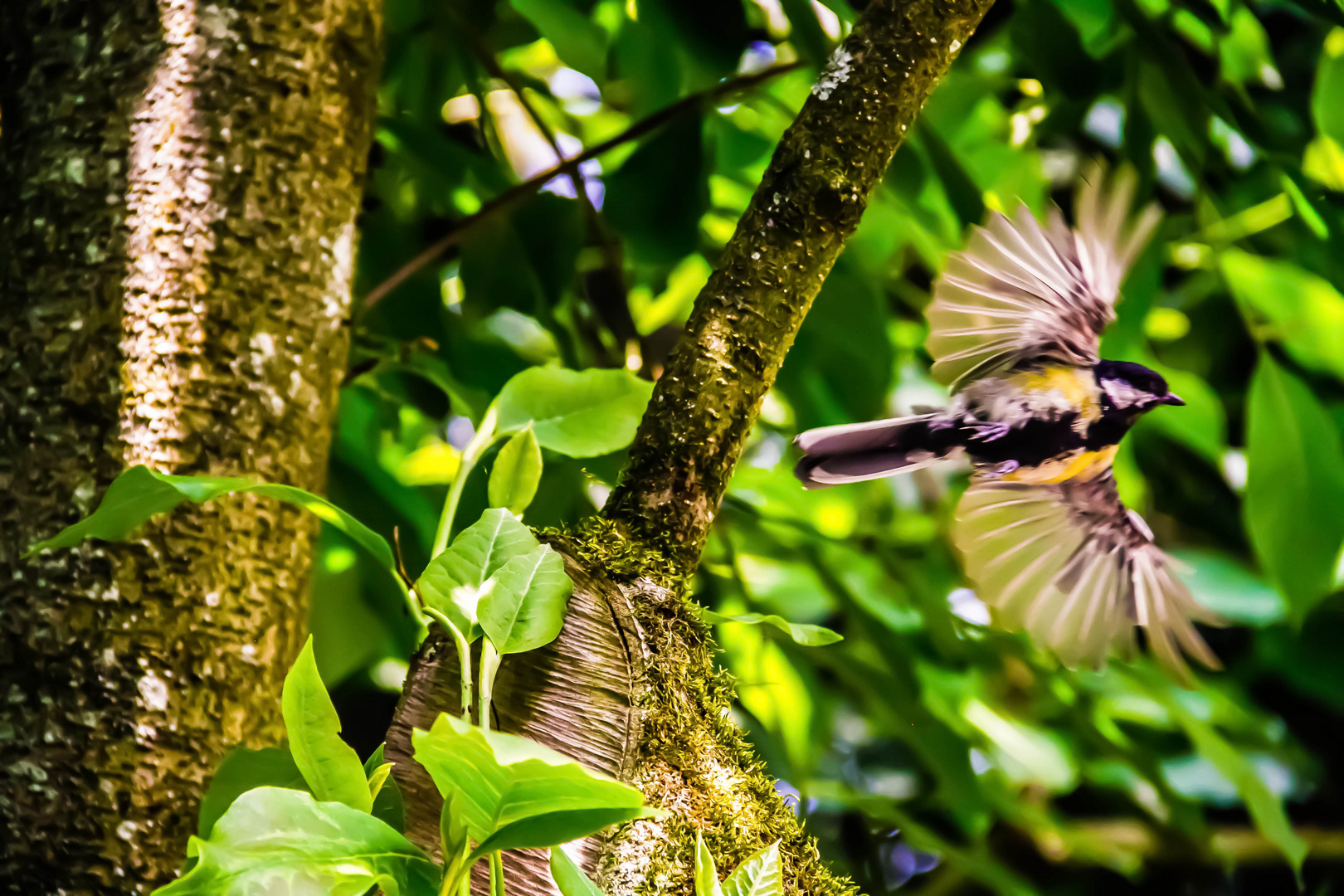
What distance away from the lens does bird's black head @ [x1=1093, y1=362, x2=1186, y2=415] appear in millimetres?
527

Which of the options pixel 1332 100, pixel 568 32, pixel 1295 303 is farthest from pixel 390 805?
pixel 1295 303

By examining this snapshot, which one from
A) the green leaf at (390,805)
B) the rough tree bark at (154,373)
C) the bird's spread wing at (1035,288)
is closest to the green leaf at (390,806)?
the green leaf at (390,805)

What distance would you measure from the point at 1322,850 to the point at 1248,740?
0.22 meters

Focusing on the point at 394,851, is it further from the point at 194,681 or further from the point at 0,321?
the point at 0,321

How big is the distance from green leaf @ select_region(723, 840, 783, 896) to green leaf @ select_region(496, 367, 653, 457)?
194mm

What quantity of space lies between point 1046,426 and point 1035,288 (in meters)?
0.08

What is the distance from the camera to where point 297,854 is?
0.24 m

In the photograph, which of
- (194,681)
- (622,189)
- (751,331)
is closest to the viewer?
(751,331)

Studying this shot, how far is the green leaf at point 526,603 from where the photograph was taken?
300mm

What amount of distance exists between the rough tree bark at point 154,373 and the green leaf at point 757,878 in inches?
12.9

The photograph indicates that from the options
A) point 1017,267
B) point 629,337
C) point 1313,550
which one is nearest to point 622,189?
point 629,337

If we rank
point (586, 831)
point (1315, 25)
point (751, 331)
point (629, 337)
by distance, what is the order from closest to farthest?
point (586, 831) < point (751, 331) < point (629, 337) < point (1315, 25)

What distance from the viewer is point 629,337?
38.1 inches

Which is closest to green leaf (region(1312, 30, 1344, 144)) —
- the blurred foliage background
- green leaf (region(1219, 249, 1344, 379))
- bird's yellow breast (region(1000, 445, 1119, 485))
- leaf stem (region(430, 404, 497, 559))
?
the blurred foliage background
